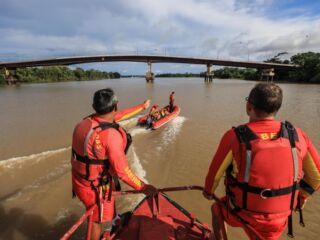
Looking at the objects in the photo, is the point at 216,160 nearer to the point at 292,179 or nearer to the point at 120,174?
the point at 292,179

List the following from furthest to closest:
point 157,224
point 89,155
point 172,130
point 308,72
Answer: point 308,72, point 172,130, point 157,224, point 89,155

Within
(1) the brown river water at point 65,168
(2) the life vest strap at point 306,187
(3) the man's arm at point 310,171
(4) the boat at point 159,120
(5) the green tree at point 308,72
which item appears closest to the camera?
(3) the man's arm at point 310,171

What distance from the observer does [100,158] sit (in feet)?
9.55

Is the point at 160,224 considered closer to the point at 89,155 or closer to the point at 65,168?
the point at 89,155

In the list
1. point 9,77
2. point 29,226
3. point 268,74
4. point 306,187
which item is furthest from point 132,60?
point 306,187

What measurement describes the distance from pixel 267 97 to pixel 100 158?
186cm

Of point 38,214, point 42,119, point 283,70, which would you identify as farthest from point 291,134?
point 283,70

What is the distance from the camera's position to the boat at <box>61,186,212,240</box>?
3.20 meters

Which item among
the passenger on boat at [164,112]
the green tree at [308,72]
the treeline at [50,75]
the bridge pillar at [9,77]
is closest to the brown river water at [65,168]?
the passenger on boat at [164,112]

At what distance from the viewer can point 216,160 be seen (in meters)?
2.51

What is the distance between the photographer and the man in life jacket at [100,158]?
281 centimetres

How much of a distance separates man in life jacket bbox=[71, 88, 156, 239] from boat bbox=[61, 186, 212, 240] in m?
0.21

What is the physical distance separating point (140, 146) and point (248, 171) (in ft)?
25.6

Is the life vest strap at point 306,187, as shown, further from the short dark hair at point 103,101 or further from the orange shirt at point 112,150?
the short dark hair at point 103,101
